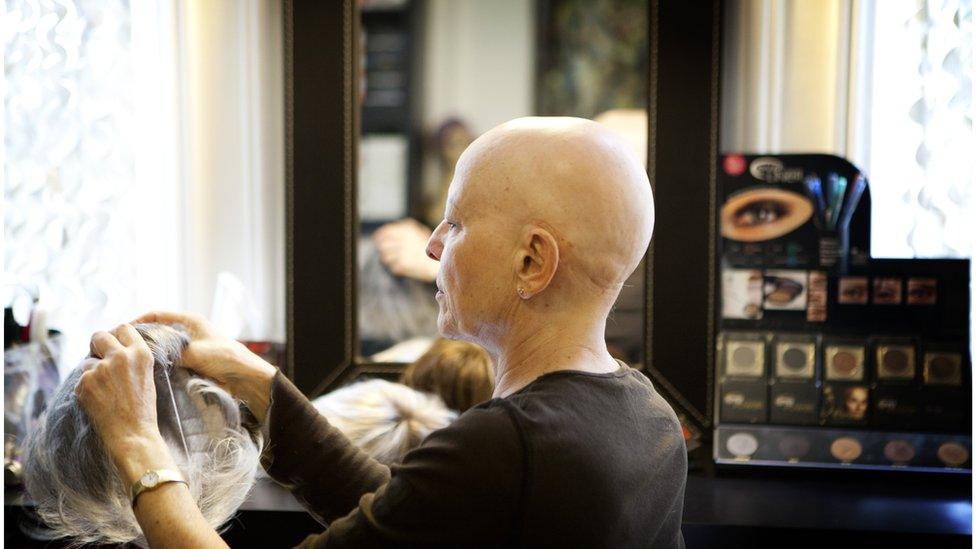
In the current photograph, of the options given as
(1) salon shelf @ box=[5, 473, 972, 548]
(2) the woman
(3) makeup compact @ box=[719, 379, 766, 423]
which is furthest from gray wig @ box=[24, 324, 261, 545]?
(3) makeup compact @ box=[719, 379, 766, 423]

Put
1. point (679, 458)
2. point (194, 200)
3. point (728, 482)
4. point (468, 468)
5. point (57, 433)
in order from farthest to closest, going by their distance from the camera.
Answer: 1. point (194, 200)
2. point (728, 482)
3. point (57, 433)
4. point (679, 458)
5. point (468, 468)

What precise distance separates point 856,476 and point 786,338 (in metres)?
0.47

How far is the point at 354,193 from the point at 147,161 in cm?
79

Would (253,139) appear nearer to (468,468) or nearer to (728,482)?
(728,482)

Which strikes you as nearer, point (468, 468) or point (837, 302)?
point (468, 468)

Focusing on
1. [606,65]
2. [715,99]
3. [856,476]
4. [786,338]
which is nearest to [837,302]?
[786,338]

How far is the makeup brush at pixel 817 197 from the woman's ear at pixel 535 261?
2.14 metres

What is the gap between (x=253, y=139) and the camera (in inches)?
134

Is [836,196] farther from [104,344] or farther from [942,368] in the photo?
[104,344]

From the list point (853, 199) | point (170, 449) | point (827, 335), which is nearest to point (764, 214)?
point (853, 199)

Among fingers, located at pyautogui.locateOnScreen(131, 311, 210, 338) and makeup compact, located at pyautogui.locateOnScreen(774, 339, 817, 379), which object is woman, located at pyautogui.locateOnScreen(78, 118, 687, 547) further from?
makeup compact, located at pyautogui.locateOnScreen(774, 339, 817, 379)

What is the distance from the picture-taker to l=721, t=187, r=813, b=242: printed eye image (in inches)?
118

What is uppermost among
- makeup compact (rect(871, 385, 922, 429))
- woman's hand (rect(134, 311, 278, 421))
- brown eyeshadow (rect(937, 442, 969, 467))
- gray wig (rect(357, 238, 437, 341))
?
woman's hand (rect(134, 311, 278, 421))

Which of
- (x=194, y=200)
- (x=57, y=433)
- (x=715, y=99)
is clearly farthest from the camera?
(x=194, y=200)
